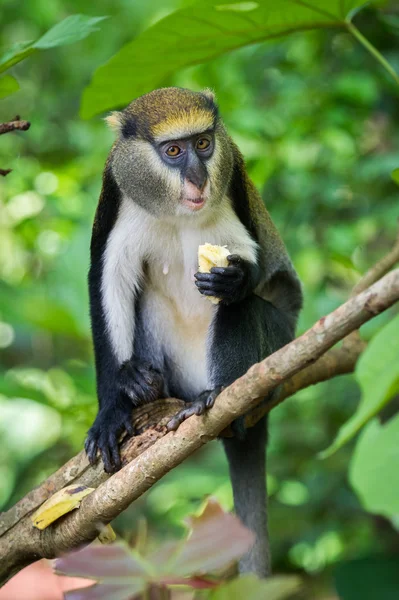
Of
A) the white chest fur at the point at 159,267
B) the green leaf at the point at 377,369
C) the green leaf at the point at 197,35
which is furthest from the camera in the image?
the white chest fur at the point at 159,267

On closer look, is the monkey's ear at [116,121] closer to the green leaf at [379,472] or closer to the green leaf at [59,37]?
the green leaf at [59,37]

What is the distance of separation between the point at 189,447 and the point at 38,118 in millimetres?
4860

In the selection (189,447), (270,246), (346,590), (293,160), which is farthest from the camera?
(293,160)

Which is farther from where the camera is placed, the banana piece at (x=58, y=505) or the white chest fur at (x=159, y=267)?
the white chest fur at (x=159, y=267)

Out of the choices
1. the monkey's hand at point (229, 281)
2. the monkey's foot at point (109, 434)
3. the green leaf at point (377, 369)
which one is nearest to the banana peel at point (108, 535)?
the monkey's foot at point (109, 434)

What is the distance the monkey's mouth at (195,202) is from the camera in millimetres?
3307

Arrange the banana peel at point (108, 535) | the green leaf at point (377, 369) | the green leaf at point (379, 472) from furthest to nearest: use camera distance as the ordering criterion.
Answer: the banana peel at point (108, 535)
the green leaf at point (377, 369)
the green leaf at point (379, 472)

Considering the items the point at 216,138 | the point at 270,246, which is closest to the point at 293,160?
the point at 270,246

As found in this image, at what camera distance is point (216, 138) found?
351 centimetres

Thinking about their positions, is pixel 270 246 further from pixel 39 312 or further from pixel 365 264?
pixel 365 264

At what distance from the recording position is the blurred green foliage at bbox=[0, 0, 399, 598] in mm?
4695

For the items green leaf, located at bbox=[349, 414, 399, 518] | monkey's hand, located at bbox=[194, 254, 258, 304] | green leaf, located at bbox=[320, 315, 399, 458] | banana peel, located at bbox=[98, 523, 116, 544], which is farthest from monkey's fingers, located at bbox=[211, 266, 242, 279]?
green leaf, located at bbox=[349, 414, 399, 518]

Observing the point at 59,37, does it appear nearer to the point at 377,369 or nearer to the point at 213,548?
the point at 377,369

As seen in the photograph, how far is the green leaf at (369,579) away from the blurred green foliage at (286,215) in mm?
1603
